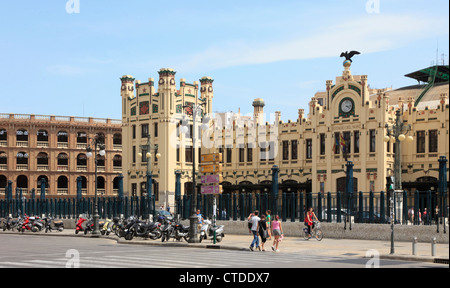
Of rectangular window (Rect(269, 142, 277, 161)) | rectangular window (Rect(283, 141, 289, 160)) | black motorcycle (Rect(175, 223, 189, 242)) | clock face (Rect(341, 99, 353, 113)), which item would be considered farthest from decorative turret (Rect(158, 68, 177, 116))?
black motorcycle (Rect(175, 223, 189, 242))

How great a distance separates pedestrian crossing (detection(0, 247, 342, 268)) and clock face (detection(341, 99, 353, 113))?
3252cm

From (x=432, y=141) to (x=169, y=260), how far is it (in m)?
36.9

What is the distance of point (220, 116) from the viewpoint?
78.6 meters

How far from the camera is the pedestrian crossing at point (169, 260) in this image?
68.8 feet

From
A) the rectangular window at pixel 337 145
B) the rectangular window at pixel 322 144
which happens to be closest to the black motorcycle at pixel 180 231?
the rectangular window at pixel 337 145

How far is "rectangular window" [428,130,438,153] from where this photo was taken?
54.7 metres

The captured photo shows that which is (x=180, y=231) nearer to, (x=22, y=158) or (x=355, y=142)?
(x=355, y=142)

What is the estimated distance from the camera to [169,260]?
909 inches

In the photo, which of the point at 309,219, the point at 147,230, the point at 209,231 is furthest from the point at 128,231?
the point at 309,219

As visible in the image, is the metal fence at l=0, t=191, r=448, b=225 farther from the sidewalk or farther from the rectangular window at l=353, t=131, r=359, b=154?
the rectangular window at l=353, t=131, r=359, b=154

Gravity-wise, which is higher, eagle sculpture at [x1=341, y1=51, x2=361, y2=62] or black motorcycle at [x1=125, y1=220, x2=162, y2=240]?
eagle sculpture at [x1=341, y1=51, x2=361, y2=62]

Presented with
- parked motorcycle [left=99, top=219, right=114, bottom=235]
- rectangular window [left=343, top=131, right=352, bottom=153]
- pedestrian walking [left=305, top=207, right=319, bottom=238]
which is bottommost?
parked motorcycle [left=99, top=219, right=114, bottom=235]
